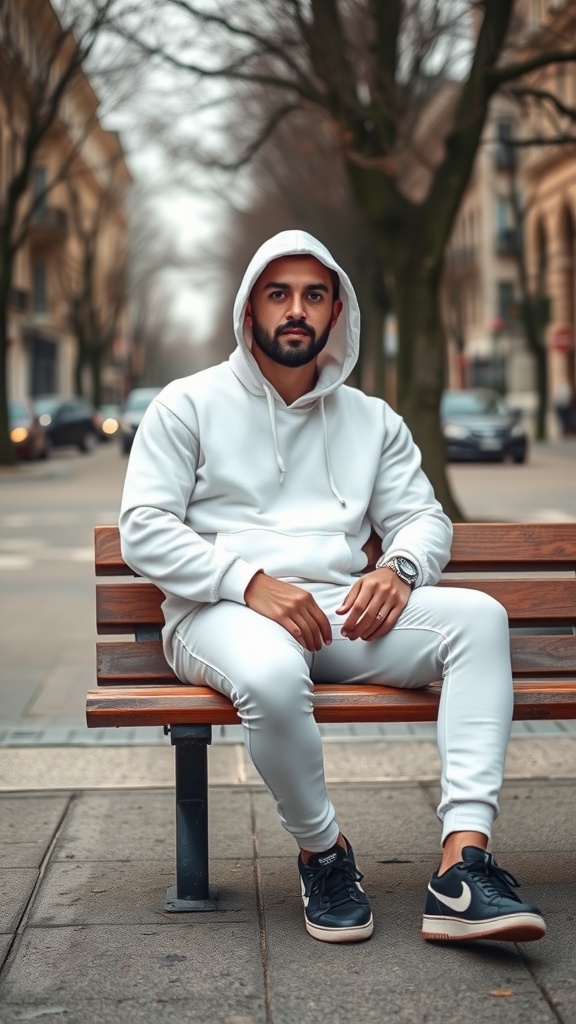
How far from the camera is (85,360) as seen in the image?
55.6m

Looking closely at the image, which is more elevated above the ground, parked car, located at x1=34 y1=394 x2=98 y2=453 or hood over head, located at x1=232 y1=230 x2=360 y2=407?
hood over head, located at x1=232 y1=230 x2=360 y2=407

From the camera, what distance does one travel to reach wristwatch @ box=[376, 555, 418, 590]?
152 inches

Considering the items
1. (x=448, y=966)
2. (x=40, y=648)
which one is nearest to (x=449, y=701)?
(x=448, y=966)

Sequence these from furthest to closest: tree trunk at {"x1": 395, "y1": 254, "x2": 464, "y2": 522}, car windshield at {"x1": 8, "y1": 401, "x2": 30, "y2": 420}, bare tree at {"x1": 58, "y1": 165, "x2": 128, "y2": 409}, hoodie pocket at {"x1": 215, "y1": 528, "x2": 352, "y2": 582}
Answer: bare tree at {"x1": 58, "y1": 165, "x2": 128, "y2": 409}, car windshield at {"x1": 8, "y1": 401, "x2": 30, "y2": 420}, tree trunk at {"x1": 395, "y1": 254, "x2": 464, "y2": 522}, hoodie pocket at {"x1": 215, "y1": 528, "x2": 352, "y2": 582}

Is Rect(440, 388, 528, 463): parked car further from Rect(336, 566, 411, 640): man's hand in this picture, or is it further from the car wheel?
Rect(336, 566, 411, 640): man's hand

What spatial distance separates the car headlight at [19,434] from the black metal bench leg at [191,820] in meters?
26.7

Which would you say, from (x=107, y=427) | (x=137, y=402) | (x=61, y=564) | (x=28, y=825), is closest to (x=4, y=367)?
(x=137, y=402)

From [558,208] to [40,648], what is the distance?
39346mm

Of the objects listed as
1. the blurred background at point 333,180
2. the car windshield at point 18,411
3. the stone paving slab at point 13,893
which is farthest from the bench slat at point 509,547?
the car windshield at point 18,411

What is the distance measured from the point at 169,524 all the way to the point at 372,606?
522 millimetres

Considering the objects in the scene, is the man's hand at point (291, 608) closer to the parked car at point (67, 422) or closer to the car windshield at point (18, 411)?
the car windshield at point (18, 411)

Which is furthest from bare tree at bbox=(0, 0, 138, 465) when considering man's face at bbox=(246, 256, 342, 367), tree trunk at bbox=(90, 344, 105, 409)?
tree trunk at bbox=(90, 344, 105, 409)

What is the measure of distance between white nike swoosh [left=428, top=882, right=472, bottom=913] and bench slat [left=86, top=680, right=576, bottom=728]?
450 mm

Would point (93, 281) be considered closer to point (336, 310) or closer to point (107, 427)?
point (107, 427)
